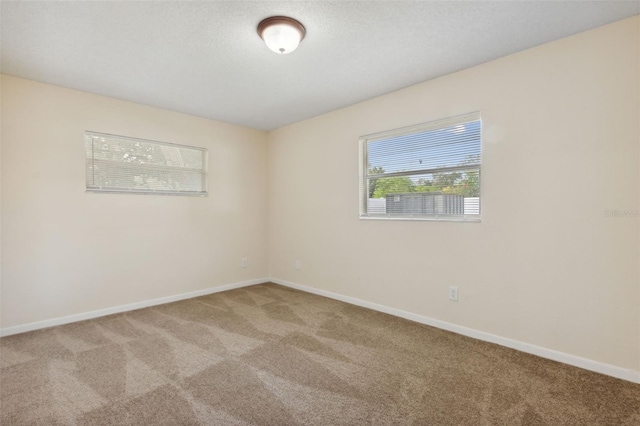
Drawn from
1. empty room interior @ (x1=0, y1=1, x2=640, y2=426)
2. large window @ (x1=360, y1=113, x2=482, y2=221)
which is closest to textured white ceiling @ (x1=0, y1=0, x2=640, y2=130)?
empty room interior @ (x1=0, y1=1, x2=640, y2=426)

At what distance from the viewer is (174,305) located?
364 cm

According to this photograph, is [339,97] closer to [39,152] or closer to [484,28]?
[484,28]

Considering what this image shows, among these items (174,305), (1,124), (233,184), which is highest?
(1,124)

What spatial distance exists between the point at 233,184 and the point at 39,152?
6.99ft

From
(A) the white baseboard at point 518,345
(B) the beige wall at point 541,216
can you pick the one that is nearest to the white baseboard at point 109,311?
(A) the white baseboard at point 518,345

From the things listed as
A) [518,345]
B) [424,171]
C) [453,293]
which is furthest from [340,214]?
[518,345]

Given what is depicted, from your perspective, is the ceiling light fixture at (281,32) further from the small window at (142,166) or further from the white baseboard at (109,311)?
the white baseboard at (109,311)

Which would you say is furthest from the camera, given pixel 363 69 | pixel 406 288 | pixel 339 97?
pixel 339 97

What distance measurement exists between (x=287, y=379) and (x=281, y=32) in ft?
7.80

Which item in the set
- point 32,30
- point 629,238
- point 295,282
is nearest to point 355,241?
point 295,282

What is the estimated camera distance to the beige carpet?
168cm

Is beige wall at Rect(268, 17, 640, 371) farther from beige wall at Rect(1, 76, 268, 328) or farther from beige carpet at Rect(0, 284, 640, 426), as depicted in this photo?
beige wall at Rect(1, 76, 268, 328)

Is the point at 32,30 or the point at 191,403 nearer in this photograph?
the point at 191,403

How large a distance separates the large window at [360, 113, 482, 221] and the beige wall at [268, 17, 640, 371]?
11cm
